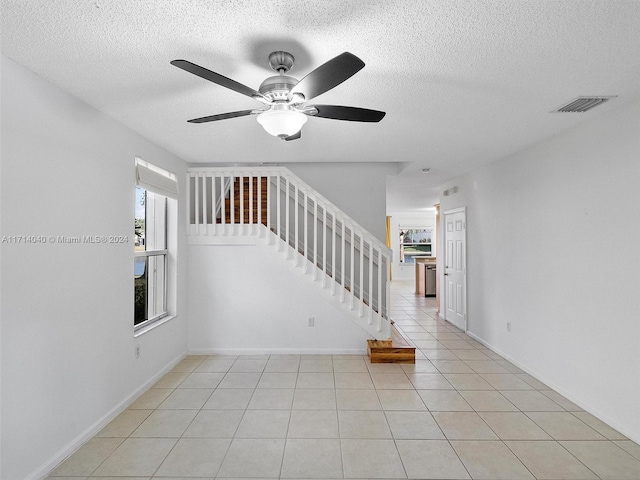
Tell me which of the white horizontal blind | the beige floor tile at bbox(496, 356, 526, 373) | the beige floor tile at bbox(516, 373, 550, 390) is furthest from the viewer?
the beige floor tile at bbox(496, 356, 526, 373)

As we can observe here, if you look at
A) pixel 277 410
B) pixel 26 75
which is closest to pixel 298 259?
pixel 277 410

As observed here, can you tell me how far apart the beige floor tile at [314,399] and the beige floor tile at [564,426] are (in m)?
1.70

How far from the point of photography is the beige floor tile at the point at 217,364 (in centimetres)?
412

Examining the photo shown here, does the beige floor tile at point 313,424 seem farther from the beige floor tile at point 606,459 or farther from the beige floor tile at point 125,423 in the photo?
the beige floor tile at point 606,459

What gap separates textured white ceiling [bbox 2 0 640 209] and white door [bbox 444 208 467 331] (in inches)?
105

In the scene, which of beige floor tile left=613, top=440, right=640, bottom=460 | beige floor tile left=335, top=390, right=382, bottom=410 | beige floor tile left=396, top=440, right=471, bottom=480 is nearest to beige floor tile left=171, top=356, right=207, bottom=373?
beige floor tile left=335, top=390, right=382, bottom=410

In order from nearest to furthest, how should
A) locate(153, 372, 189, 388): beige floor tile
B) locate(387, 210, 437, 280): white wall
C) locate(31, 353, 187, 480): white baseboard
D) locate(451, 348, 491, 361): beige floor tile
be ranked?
locate(31, 353, 187, 480): white baseboard
locate(153, 372, 189, 388): beige floor tile
locate(451, 348, 491, 361): beige floor tile
locate(387, 210, 437, 280): white wall

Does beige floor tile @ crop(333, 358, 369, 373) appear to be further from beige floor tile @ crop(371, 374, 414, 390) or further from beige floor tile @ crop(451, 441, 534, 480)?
beige floor tile @ crop(451, 441, 534, 480)

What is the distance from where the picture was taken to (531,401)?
3.28 meters

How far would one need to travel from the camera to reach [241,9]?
159cm

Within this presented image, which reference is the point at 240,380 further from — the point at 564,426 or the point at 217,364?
the point at 564,426

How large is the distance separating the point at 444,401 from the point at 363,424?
2.99 feet

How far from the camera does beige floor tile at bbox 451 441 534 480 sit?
88.6 inches

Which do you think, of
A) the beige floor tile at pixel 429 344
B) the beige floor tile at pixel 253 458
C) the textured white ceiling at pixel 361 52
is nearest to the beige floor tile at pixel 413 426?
the beige floor tile at pixel 253 458
